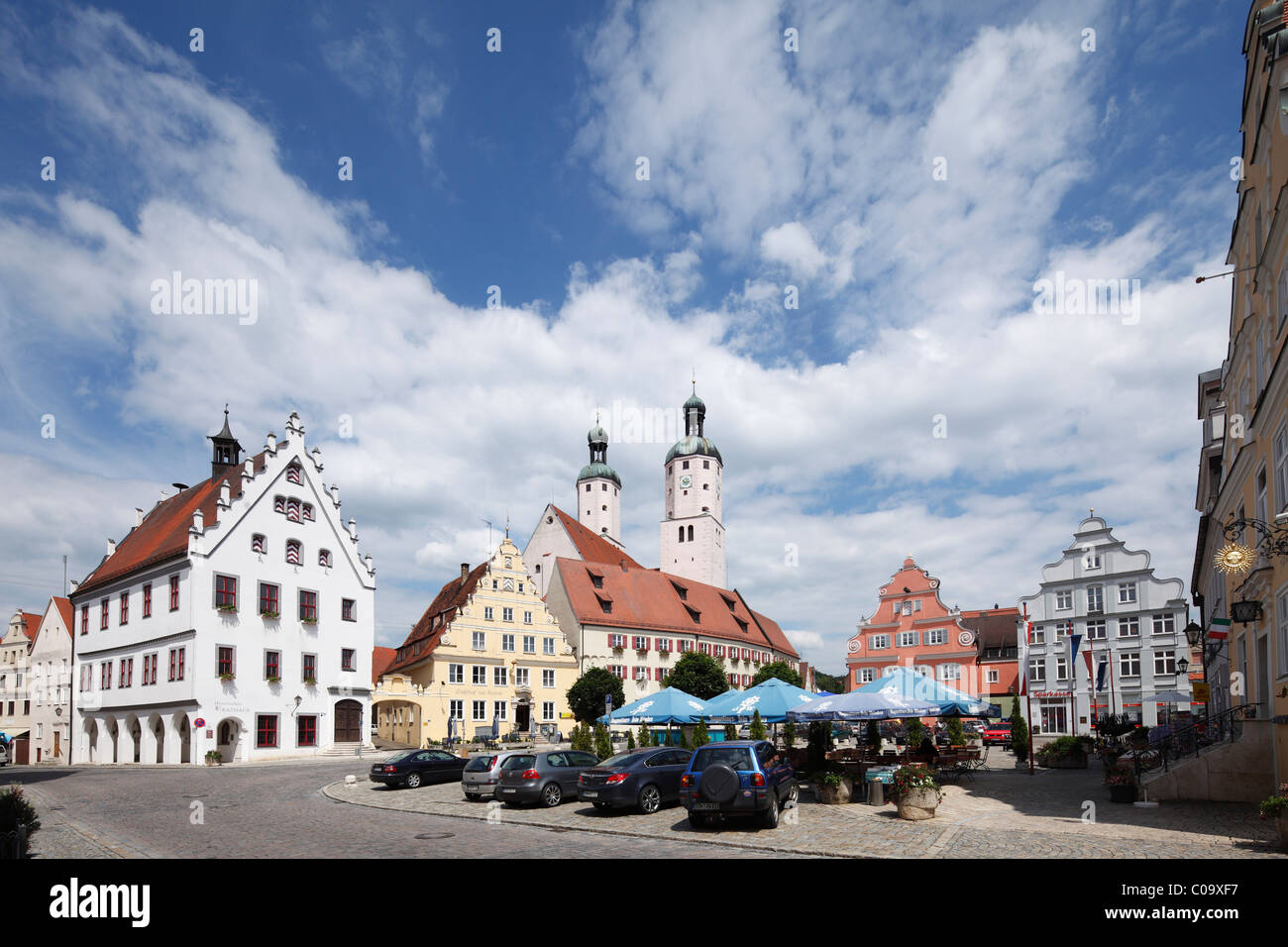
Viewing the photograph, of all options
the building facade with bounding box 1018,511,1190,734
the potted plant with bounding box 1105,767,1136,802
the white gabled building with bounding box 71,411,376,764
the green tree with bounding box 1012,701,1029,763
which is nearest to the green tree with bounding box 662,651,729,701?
the building facade with bounding box 1018,511,1190,734

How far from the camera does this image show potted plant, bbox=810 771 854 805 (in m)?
21.0

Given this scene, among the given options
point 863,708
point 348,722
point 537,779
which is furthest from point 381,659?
point 863,708

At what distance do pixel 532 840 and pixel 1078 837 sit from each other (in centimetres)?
906

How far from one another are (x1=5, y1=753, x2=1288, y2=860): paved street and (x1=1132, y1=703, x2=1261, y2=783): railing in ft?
5.11

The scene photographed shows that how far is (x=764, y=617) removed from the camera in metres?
102

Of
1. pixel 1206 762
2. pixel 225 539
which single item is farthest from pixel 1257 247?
pixel 225 539

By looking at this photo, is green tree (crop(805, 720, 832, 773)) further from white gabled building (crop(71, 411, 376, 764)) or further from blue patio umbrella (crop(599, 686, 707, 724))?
white gabled building (crop(71, 411, 376, 764))

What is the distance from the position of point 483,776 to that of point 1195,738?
17579 millimetres

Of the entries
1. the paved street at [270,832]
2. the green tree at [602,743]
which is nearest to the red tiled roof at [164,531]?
the paved street at [270,832]

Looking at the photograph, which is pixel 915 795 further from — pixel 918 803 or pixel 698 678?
pixel 698 678

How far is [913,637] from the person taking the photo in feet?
226

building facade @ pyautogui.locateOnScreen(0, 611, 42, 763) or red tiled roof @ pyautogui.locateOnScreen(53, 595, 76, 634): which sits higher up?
red tiled roof @ pyautogui.locateOnScreen(53, 595, 76, 634)

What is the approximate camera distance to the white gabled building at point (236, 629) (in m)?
44.8

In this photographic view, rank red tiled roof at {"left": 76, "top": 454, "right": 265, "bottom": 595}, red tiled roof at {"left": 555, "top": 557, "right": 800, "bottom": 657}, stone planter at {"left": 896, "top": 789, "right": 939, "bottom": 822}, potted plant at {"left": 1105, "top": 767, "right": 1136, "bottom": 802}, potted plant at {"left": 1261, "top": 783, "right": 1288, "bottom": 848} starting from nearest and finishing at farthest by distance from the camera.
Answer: potted plant at {"left": 1261, "top": 783, "right": 1288, "bottom": 848} < stone planter at {"left": 896, "top": 789, "right": 939, "bottom": 822} < potted plant at {"left": 1105, "top": 767, "right": 1136, "bottom": 802} < red tiled roof at {"left": 76, "top": 454, "right": 265, "bottom": 595} < red tiled roof at {"left": 555, "top": 557, "right": 800, "bottom": 657}
